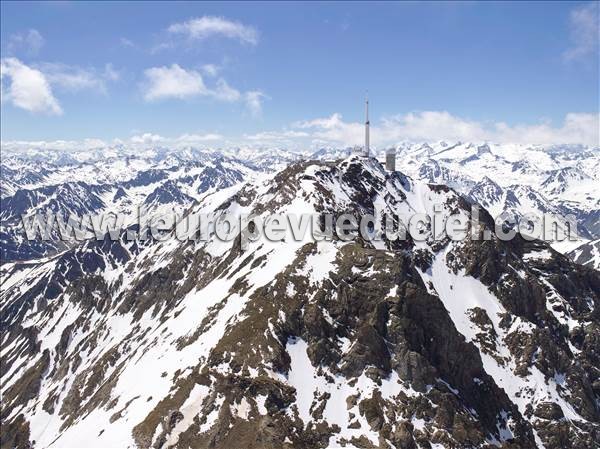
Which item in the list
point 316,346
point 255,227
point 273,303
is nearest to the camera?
point 316,346

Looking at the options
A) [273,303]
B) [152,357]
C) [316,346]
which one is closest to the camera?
[316,346]

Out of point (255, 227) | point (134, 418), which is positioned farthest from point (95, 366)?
point (134, 418)

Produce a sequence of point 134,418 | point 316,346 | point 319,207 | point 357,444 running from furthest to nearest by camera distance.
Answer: point 319,207 < point 316,346 < point 134,418 < point 357,444

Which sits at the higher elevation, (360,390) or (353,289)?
(353,289)

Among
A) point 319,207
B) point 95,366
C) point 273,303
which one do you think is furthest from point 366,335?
point 95,366

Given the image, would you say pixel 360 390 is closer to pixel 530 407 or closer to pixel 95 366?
pixel 530 407

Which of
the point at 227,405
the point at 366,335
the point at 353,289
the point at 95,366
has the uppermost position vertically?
the point at 353,289

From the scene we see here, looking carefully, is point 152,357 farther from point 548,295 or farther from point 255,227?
point 548,295

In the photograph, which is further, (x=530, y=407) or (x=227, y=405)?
(x=530, y=407)

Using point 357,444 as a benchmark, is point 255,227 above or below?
above
